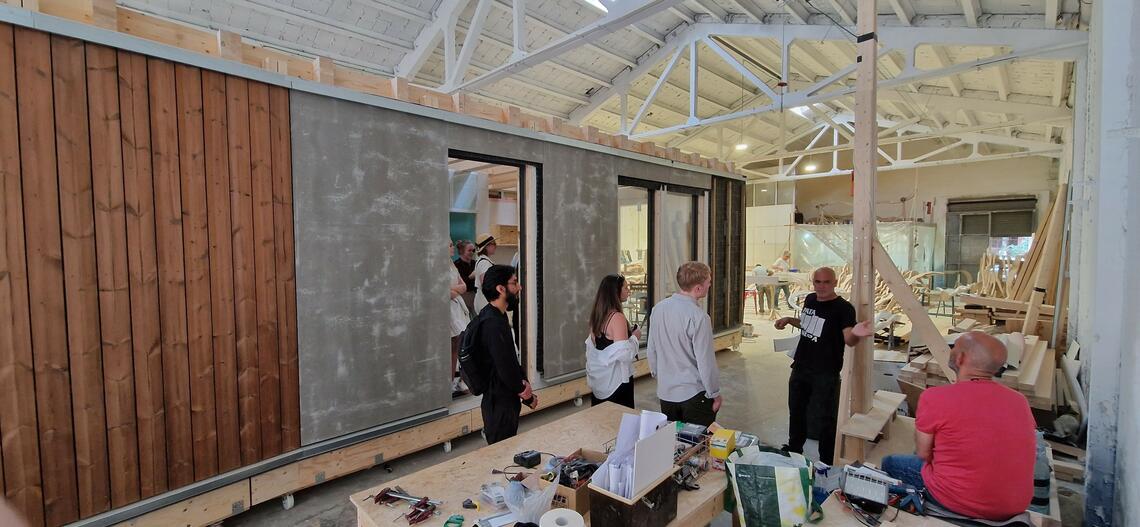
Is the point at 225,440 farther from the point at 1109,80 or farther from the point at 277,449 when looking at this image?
the point at 1109,80

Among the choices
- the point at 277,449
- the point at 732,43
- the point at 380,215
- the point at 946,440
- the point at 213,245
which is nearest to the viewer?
the point at 946,440

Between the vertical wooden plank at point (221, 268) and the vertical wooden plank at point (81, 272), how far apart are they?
0.50 metres

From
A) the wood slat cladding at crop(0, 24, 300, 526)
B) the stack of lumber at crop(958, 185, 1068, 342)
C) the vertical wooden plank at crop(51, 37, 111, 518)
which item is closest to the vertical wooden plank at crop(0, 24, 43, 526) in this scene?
the wood slat cladding at crop(0, 24, 300, 526)

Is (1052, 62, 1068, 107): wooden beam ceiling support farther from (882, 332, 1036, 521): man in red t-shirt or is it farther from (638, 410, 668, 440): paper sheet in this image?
(638, 410, 668, 440): paper sheet


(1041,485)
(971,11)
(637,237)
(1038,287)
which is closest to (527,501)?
(1041,485)

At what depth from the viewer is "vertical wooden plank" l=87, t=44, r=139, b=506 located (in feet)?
8.09

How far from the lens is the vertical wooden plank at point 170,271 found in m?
2.65

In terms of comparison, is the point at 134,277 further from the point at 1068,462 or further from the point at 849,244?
the point at 849,244

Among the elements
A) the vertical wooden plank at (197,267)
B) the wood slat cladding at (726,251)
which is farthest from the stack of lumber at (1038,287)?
the vertical wooden plank at (197,267)

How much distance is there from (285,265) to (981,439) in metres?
3.82

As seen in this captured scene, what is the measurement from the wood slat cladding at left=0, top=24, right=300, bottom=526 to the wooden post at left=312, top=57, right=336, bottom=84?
0.27 meters

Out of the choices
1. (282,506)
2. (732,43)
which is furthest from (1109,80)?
(732,43)

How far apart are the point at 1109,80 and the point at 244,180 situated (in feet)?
15.7

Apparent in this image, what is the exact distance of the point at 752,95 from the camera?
511 inches
